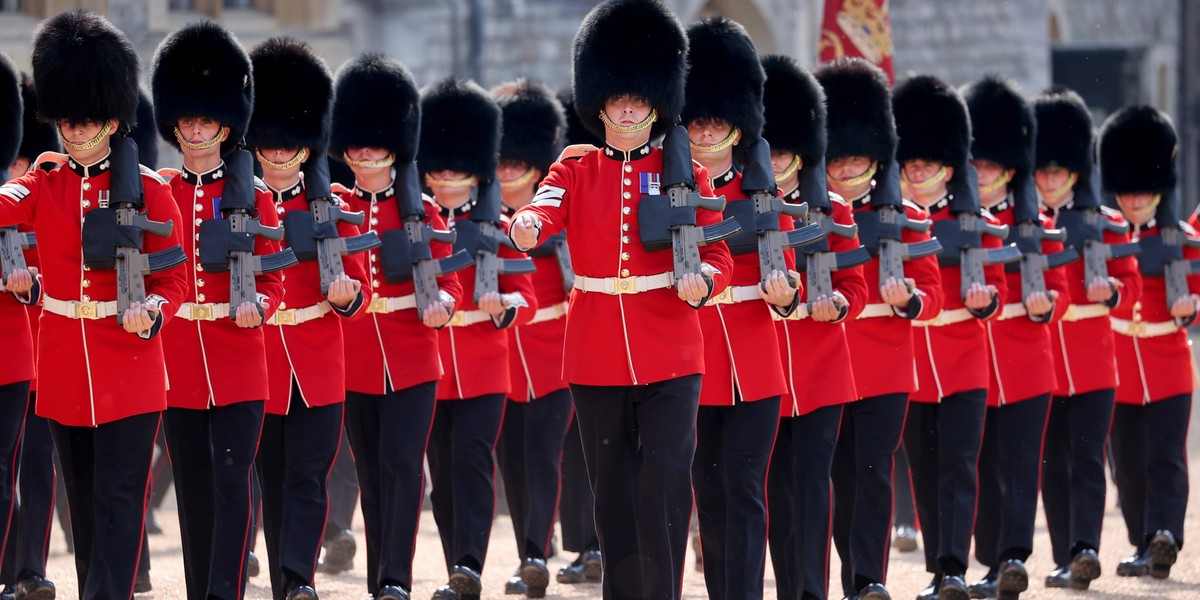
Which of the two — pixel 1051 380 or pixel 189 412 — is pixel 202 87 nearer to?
pixel 189 412

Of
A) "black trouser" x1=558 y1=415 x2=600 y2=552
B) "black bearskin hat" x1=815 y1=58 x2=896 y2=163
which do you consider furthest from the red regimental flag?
"black trouser" x1=558 y1=415 x2=600 y2=552

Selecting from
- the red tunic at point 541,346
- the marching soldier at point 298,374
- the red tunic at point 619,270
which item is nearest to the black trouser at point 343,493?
the red tunic at point 541,346

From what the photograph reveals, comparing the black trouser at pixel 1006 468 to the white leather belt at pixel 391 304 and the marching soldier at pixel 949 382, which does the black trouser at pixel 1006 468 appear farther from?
the white leather belt at pixel 391 304

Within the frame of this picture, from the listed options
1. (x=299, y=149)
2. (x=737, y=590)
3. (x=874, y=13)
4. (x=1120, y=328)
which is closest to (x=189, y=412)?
(x=299, y=149)

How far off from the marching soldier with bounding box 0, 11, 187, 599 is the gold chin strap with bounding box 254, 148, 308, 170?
0.90m

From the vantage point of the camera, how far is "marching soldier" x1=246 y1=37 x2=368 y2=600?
233 inches

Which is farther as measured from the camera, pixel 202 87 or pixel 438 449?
pixel 438 449

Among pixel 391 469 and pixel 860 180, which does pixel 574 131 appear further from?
pixel 391 469

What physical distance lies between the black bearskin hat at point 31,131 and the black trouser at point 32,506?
3.12ft

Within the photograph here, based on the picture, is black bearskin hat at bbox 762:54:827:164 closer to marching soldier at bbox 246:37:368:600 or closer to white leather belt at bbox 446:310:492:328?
white leather belt at bbox 446:310:492:328

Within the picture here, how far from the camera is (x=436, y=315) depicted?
6.27 m

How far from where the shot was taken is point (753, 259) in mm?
5621

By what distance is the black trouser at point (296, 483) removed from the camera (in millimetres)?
5898

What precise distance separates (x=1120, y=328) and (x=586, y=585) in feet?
7.01
